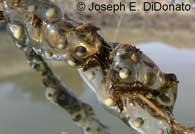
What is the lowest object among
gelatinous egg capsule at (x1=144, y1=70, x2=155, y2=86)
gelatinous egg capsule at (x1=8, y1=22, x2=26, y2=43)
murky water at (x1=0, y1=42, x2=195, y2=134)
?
murky water at (x1=0, y1=42, x2=195, y2=134)

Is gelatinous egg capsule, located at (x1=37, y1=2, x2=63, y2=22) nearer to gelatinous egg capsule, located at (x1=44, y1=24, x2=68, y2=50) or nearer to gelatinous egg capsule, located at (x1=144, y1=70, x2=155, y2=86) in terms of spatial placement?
gelatinous egg capsule, located at (x1=44, y1=24, x2=68, y2=50)

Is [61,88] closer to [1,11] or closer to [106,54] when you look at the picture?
[1,11]

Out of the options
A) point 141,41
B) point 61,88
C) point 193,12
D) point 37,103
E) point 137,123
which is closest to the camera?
point 137,123

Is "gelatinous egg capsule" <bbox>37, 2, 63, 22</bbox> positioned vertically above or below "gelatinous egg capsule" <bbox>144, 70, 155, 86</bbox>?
above

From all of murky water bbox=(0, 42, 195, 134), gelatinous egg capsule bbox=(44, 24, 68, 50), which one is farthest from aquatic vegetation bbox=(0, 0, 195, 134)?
murky water bbox=(0, 42, 195, 134)

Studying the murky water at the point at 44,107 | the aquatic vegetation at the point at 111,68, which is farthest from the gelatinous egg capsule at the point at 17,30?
the murky water at the point at 44,107

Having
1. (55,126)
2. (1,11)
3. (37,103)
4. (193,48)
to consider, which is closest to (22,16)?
(1,11)

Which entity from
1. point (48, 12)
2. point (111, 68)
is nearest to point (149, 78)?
point (111, 68)
